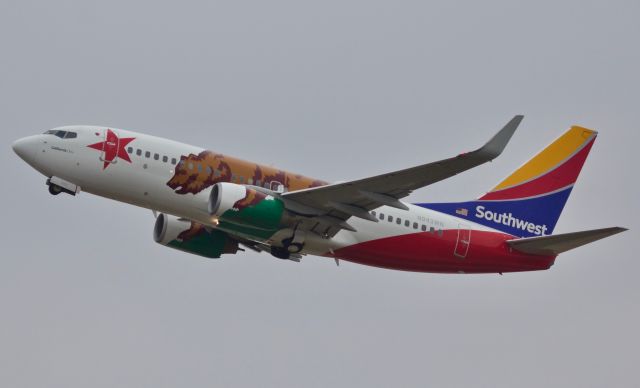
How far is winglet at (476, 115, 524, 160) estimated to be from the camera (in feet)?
133

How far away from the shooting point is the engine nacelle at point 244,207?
46.4 meters

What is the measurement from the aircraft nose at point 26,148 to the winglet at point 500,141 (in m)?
18.2

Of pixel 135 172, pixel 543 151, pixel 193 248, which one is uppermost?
pixel 543 151

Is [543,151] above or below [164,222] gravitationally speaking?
above

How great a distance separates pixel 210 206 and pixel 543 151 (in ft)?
58.7

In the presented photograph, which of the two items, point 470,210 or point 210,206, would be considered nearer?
point 210,206

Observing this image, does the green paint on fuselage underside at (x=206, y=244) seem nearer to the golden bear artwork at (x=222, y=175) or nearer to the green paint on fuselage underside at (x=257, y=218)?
the green paint on fuselage underside at (x=257, y=218)

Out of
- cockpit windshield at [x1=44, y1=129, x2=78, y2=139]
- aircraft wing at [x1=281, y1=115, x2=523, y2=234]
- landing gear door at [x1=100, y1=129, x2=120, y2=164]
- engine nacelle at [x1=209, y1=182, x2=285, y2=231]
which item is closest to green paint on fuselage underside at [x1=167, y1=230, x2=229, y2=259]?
engine nacelle at [x1=209, y1=182, x2=285, y2=231]

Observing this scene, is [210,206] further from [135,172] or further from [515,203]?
[515,203]

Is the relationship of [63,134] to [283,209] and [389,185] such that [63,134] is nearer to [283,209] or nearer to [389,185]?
[283,209]

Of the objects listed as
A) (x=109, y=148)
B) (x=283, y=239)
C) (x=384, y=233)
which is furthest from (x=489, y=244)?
(x=109, y=148)

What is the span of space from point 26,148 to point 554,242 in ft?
72.1

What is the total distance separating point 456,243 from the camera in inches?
2013

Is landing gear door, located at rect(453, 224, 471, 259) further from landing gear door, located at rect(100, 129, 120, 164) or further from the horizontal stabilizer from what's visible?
landing gear door, located at rect(100, 129, 120, 164)
